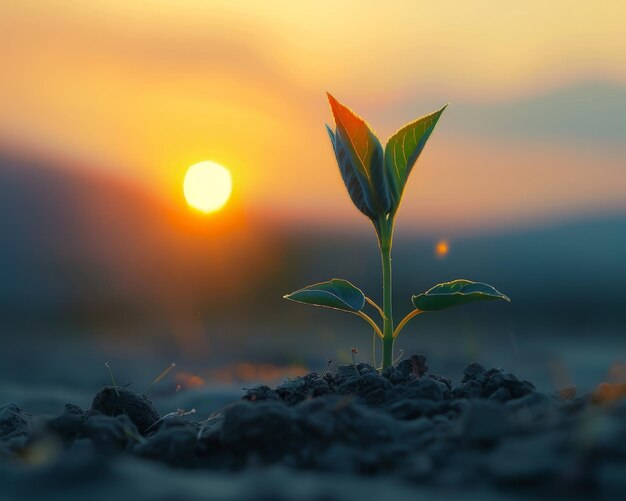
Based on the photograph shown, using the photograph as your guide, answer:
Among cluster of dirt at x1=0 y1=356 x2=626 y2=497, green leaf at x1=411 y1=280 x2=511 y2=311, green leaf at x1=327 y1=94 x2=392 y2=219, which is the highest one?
green leaf at x1=327 y1=94 x2=392 y2=219

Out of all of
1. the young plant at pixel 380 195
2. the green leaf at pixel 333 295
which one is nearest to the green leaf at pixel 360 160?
the young plant at pixel 380 195

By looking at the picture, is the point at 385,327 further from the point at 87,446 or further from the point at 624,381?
the point at 87,446

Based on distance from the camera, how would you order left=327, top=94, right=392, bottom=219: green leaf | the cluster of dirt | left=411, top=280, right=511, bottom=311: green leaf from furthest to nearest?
1. left=327, top=94, right=392, bottom=219: green leaf
2. left=411, top=280, right=511, bottom=311: green leaf
3. the cluster of dirt

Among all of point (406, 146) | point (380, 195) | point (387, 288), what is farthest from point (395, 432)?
point (406, 146)

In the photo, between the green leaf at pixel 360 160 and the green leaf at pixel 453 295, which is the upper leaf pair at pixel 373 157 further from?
the green leaf at pixel 453 295

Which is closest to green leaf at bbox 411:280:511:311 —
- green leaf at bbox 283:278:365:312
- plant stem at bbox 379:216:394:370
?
plant stem at bbox 379:216:394:370

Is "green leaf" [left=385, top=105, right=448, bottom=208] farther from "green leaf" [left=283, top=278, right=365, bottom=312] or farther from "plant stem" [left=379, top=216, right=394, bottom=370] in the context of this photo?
"green leaf" [left=283, top=278, right=365, bottom=312]

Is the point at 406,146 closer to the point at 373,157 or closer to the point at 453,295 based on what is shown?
the point at 373,157
